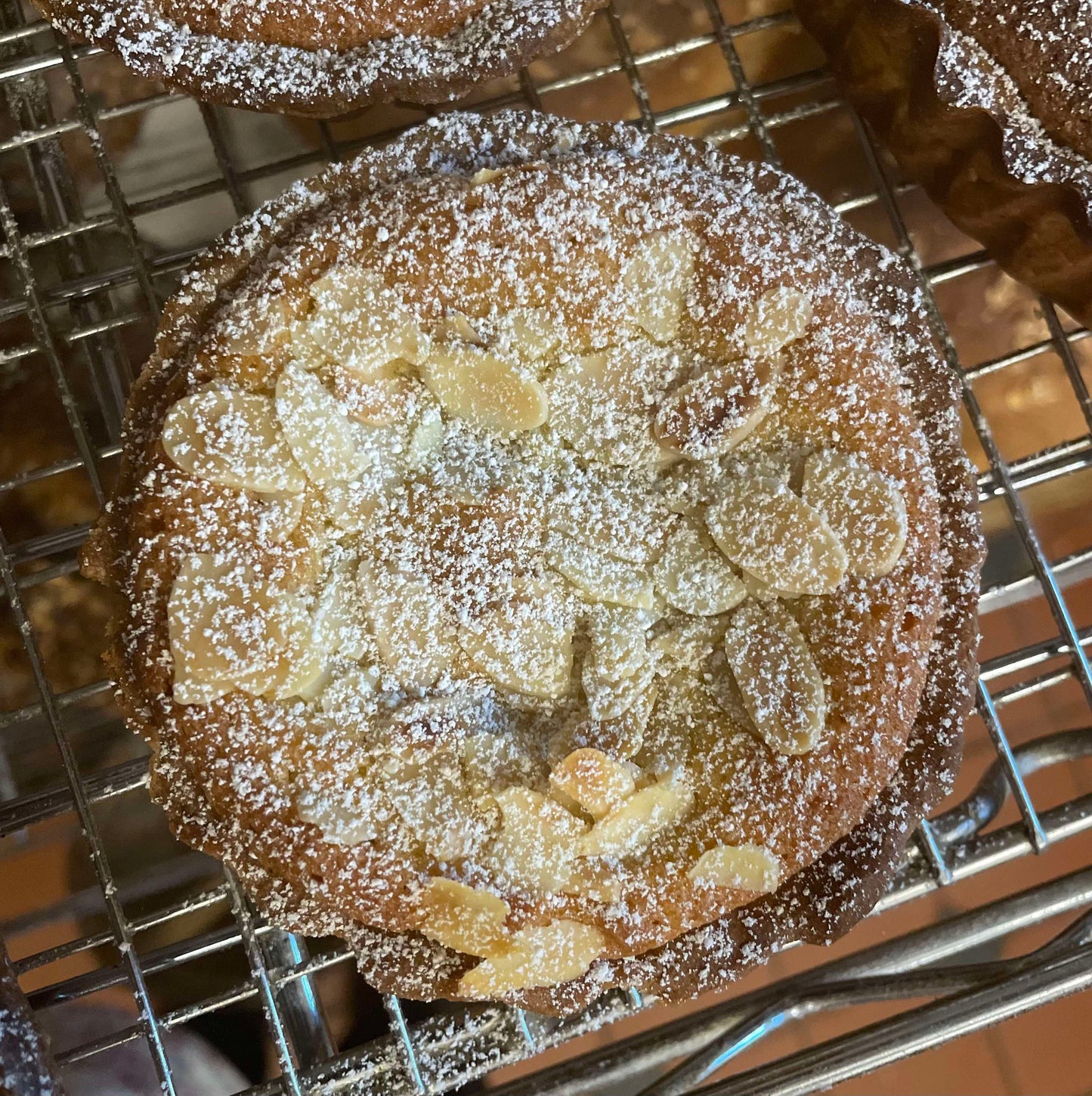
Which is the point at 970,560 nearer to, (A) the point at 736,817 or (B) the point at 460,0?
(A) the point at 736,817

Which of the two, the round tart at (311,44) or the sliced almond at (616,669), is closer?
the sliced almond at (616,669)

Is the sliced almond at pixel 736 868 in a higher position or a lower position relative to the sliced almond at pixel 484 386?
lower

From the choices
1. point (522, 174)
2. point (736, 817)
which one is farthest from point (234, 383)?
point (736, 817)

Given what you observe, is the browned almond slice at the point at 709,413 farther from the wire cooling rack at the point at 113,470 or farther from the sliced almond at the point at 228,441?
the wire cooling rack at the point at 113,470

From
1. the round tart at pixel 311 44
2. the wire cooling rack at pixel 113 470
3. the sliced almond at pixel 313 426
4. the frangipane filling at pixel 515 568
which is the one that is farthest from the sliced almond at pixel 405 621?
the round tart at pixel 311 44

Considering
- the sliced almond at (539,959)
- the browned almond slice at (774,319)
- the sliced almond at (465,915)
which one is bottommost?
the sliced almond at (539,959)

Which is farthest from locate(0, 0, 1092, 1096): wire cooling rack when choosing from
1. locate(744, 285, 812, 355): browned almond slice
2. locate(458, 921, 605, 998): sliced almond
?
locate(744, 285, 812, 355): browned almond slice
